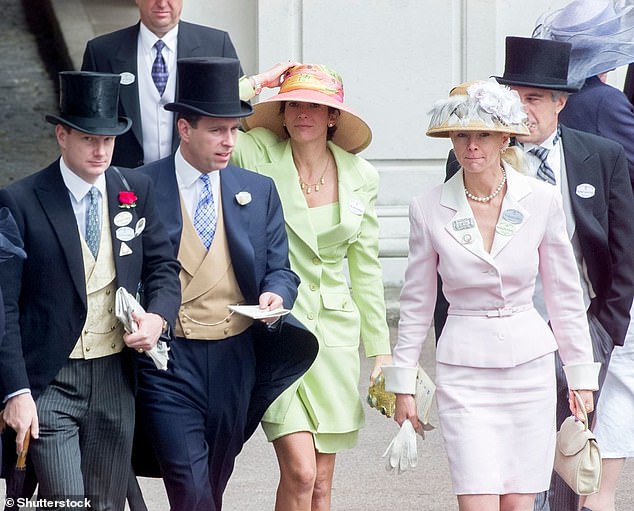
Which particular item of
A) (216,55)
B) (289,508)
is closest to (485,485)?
(289,508)

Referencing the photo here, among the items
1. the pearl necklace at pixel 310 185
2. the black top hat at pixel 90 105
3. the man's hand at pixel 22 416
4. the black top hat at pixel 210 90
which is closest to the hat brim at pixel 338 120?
the pearl necklace at pixel 310 185

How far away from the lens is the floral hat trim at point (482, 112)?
15.7 ft

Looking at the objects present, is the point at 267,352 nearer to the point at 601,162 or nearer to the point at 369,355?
the point at 369,355

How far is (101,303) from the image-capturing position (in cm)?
461

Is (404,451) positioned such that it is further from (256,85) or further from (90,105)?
(256,85)

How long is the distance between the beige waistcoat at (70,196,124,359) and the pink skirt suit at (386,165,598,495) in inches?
36.0

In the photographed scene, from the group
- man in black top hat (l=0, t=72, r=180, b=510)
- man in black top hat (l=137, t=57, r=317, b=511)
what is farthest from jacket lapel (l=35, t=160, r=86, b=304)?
man in black top hat (l=137, t=57, r=317, b=511)

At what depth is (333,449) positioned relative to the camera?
539 cm

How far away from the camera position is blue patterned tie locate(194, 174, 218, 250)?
4.96 meters

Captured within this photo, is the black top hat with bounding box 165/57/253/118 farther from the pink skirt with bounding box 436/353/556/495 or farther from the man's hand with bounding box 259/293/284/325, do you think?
the pink skirt with bounding box 436/353/556/495

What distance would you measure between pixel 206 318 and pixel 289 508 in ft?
2.52

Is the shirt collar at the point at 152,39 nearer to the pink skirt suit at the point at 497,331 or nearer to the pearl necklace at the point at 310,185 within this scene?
the pearl necklace at the point at 310,185

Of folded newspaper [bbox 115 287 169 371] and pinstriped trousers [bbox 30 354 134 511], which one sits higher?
folded newspaper [bbox 115 287 169 371]

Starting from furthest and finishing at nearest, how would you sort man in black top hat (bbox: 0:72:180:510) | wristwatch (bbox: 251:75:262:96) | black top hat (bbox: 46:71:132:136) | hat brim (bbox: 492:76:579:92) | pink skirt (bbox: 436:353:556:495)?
wristwatch (bbox: 251:75:262:96) < hat brim (bbox: 492:76:579:92) < pink skirt (bbox: 436:353:556:495) < black top hat (bbox: 46:71:132:136) < man in black top hat (bbox: 0:72:180:510)
